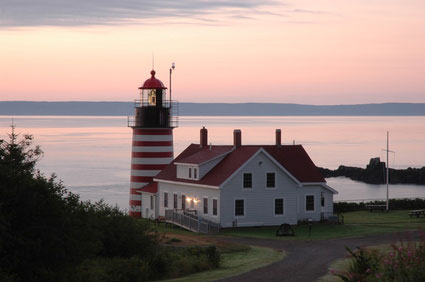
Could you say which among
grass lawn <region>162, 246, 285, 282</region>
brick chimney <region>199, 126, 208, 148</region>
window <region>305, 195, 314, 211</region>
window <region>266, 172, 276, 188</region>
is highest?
brick chimney <region>199, 126, 208, 148</region>

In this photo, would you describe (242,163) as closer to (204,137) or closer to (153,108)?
(204,137)

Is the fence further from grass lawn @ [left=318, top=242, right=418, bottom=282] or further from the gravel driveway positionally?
grass lawn @ [left=318, top=242, right=418, bottom=282]

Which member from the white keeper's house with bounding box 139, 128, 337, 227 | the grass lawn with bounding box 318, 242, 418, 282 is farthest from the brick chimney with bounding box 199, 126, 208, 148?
the grass lawn with bounding box 318, 242, 418, 282

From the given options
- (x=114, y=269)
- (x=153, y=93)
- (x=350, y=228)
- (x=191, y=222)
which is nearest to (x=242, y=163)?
(x=191, y=222)

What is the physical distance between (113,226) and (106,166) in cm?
10506

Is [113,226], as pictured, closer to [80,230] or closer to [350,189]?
[80,230]

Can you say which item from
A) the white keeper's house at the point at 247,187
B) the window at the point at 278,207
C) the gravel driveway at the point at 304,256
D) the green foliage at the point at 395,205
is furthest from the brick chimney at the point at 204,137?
the gravel driveway at the point at 304,256

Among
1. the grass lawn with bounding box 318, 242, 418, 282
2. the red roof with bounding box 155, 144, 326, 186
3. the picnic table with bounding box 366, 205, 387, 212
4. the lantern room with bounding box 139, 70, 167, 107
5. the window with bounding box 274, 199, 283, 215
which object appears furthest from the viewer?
the picnic table with bounding box 366, 205, 387, 212

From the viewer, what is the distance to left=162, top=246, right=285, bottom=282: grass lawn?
81.3 ft

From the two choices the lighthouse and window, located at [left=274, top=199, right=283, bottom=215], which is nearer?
window, located at [left=274, top=199, right=283, bottom=215]

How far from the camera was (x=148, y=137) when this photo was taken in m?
53.5

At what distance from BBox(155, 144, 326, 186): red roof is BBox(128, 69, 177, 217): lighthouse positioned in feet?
4.85

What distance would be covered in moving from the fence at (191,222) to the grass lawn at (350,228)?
77 centimetres

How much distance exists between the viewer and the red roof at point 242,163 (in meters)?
45.9
